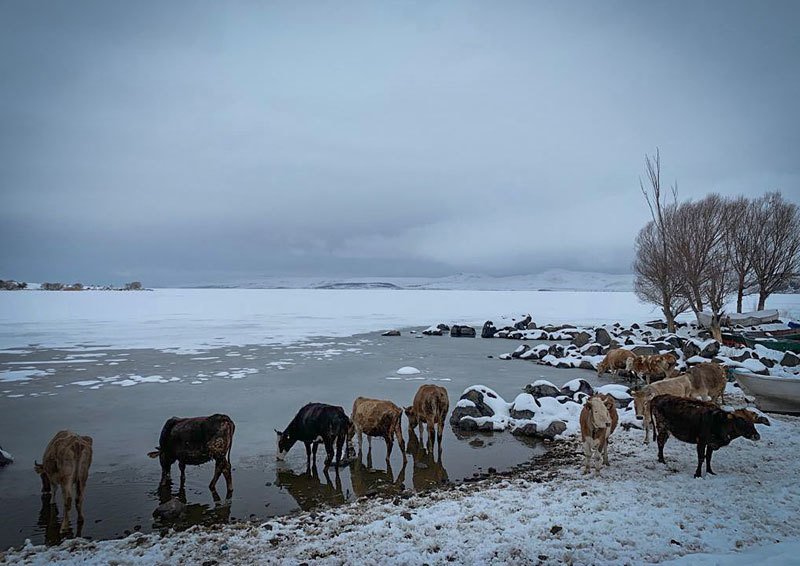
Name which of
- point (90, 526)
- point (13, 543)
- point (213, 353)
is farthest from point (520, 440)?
point (213, 353)

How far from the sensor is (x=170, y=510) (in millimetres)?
7781

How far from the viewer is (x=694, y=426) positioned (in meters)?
8.73

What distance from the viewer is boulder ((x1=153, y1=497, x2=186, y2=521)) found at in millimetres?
7694

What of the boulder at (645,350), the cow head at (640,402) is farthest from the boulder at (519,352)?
the cow head at (640,402)

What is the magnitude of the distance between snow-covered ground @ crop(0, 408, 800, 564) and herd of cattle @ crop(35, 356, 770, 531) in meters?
0.77

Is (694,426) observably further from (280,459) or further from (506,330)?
(506,330)

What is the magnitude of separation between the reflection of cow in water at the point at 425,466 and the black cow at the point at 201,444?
3309 mm

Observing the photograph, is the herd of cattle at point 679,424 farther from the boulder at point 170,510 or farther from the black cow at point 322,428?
the boulder at point 170,510

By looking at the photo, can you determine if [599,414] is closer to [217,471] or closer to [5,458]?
[217,471]

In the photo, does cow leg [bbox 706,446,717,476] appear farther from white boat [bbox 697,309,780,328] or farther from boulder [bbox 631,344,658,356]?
white boat [bbox 697,309,780,328]

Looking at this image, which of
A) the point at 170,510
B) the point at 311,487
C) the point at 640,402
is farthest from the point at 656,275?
the point at 170,510

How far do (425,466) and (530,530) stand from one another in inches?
149

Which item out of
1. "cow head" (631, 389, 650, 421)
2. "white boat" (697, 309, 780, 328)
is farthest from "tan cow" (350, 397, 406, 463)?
"white boat" (697, 309, 780, 328)

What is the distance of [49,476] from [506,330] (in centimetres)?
3802
